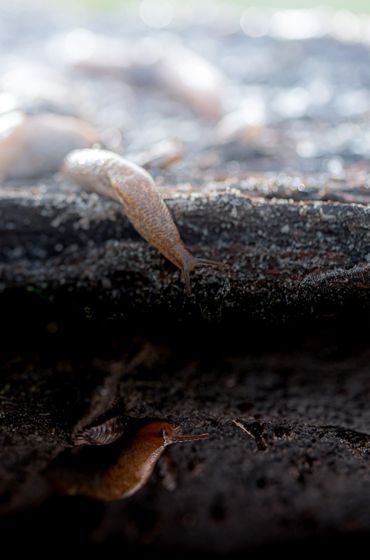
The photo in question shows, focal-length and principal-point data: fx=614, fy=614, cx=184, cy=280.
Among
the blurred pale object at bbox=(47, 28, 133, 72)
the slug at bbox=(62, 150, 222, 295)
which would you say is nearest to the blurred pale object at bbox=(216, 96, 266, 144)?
the slug at bbox=(62, 150, 222, 295)

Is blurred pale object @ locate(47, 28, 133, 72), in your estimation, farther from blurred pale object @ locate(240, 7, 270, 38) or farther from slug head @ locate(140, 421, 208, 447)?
slug head @ locate(140, 421, 208, 447)

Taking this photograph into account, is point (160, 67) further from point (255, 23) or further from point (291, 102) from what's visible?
point (255, 23)

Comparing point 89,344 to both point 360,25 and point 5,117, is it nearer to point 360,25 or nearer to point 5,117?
point 5,117

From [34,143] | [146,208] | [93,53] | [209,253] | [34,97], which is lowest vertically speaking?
[209,253]

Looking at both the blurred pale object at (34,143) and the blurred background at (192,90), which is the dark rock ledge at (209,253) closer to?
the blurred pale object at (34,143)

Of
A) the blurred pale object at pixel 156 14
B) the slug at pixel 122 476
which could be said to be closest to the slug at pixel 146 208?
the slug at pixel 122 476

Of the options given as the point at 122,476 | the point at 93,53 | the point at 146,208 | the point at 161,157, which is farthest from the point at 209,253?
the point at 93,53
